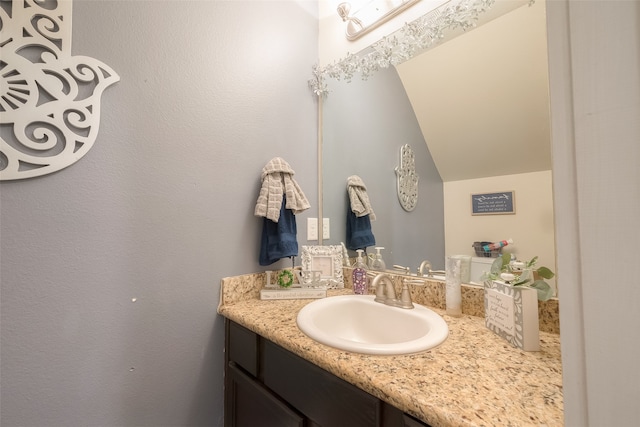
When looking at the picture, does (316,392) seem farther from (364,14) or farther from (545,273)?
(364,14)

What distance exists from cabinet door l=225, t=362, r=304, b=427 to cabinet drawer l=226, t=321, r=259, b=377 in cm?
3

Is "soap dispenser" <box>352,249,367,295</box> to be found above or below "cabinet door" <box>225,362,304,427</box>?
above

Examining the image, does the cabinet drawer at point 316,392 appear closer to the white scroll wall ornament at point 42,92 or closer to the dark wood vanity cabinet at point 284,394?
the dark wood vanity cabinet at point 284,394

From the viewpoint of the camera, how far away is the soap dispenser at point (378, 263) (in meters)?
1.20

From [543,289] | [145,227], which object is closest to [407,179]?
[543,289]

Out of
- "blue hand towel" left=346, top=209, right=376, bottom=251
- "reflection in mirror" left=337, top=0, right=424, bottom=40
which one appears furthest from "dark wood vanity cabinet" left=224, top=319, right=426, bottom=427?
"reflection in mirror" left=337, top=0, right=424, bottom=40

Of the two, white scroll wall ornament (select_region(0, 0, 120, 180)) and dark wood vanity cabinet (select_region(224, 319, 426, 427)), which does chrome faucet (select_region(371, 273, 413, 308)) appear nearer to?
dark wood vanity cabinet (select_region(224, 319, 426, 427))

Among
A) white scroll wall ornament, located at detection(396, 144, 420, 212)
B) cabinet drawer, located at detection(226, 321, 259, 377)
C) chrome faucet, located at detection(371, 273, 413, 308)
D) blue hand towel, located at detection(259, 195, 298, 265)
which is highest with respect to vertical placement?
white scroll wall ornament, located at detection(396, 144, 420, 212)

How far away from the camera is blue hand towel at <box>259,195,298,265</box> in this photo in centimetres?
110

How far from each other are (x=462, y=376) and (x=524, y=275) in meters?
0.33

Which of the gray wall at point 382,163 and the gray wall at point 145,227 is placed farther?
the gray wall at point 382,163

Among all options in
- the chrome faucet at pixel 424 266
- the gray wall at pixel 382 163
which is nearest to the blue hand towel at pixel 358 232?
the gray wall at pixel 382 163

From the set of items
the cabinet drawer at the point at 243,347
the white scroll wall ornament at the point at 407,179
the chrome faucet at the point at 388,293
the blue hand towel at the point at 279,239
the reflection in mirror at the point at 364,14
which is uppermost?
the reflection in mirror at the point at 364,14

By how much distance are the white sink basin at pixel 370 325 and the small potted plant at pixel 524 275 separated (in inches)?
8.3
